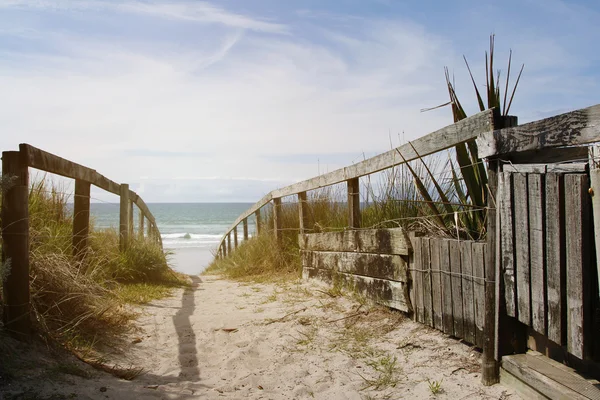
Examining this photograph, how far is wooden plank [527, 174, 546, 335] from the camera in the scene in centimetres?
271

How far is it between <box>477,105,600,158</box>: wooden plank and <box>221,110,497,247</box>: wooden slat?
157mm

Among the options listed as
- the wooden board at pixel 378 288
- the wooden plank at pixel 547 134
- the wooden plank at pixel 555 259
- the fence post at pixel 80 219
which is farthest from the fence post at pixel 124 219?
the wooden plank at pixel 555 259

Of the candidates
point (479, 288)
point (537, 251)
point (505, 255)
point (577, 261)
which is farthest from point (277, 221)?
point (577, 261)

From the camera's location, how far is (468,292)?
3438 millimetres

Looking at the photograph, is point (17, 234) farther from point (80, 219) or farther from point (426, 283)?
point (426, 283)

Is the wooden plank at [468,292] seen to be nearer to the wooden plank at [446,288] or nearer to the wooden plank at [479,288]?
the wooden plank at [479,288]

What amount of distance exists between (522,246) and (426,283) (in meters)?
1.16

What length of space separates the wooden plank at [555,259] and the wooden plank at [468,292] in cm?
73

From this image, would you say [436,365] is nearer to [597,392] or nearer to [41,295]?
[597,392]

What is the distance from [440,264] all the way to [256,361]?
155 cm

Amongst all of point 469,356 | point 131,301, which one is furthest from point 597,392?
point 131,301

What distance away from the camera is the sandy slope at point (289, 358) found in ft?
10.1

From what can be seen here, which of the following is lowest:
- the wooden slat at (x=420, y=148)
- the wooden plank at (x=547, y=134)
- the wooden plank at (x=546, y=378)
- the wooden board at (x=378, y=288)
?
the wooden plank at (x=546, y=378)

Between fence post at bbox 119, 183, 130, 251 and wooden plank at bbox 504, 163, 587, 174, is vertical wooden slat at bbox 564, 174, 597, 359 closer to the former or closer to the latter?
wooden plank at bbox 504, 163, 587, 174
